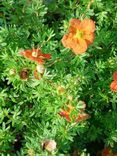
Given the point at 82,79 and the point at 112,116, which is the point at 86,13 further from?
the point at 112,116

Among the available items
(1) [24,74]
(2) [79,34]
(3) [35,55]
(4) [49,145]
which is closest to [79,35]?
(2) [79,34]

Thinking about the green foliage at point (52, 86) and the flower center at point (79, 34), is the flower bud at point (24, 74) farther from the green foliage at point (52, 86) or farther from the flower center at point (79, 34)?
the flower center at point (79, 34)

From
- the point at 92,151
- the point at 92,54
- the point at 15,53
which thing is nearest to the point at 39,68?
the point at 15,53

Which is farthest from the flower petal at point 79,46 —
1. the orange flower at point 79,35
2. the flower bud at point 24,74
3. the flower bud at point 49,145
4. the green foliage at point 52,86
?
the flower bud at point 49,145

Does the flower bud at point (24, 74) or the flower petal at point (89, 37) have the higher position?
the flower petal at point (89, 37)

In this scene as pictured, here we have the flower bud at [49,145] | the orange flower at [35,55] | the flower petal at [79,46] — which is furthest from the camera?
the flower petal at [79,46]

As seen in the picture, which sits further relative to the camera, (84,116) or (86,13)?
(86,13)

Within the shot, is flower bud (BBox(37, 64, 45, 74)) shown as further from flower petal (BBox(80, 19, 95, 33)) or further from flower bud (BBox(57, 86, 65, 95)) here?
flower petal (BBox(80, 19, 95, 33))
